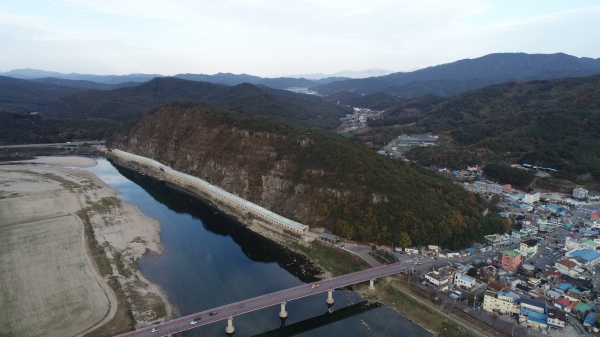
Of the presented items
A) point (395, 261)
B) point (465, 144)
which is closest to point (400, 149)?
point (465, 144)

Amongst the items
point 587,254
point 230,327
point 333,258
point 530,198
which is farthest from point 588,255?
point 230,327

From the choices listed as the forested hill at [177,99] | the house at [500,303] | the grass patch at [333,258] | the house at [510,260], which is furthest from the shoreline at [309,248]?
the forested hill at [177,99]

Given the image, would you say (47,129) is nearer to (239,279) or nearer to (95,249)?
(95,249)

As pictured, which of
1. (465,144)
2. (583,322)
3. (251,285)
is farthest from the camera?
(465,144)

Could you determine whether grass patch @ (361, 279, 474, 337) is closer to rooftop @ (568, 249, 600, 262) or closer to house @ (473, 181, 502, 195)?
rooftop @ (568, 249, 600, 262)

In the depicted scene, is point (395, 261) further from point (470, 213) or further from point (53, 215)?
point (53, 215)
